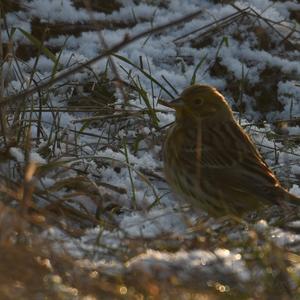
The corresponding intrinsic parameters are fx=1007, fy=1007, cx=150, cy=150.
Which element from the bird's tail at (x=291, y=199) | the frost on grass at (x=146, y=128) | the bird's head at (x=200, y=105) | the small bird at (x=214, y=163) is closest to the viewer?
the frost on grass at (x=146, y=128)

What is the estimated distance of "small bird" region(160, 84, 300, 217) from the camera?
17.9 ft

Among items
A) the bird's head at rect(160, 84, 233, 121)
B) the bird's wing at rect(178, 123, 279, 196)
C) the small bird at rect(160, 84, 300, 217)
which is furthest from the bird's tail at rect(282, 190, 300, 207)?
the bird's head at rect(160, 84, 233, 121)

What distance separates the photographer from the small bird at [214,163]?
17.9ft

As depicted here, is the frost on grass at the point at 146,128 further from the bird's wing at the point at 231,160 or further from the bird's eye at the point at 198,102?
the bird's eye at the point at 198,102

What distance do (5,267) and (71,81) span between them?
3526 millimetres

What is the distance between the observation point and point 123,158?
588 centimetres

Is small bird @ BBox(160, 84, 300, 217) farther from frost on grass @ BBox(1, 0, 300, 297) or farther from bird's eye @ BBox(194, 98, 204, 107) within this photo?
frost on grass @ BBox(1, 0, 300, 297)

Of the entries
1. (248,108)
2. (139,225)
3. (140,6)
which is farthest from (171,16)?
(139,225)

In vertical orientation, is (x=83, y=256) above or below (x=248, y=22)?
below

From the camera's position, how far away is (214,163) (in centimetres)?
568

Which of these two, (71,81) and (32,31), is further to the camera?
(32,31)

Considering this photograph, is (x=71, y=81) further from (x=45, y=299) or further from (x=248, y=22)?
(x=45, y=299)

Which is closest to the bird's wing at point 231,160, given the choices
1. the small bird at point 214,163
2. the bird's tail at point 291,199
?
the small bird at point 214,163

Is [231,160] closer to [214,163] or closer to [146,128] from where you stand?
[214,163]
